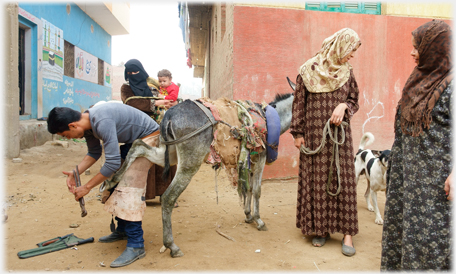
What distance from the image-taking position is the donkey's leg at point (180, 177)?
263 centimetres

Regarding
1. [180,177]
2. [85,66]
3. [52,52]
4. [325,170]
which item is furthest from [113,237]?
[85,66]

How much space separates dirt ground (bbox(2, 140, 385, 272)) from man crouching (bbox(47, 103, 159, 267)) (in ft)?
0.81

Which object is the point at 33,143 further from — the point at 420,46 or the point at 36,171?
the point at 420,46

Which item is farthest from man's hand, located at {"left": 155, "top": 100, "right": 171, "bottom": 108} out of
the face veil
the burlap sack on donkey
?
the burlap sack on donkey

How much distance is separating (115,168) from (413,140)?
2162mm

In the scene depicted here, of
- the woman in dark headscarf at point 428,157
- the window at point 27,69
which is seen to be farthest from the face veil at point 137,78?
the window at point 27,69

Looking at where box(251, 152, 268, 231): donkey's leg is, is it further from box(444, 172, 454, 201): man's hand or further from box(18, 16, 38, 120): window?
box(18, 16, 38, 120): window

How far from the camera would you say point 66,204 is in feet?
13.3

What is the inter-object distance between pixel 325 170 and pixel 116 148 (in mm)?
1975

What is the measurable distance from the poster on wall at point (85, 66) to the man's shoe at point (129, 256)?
11.5 m

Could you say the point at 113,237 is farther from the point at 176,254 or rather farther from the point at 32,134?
the point at 32,134

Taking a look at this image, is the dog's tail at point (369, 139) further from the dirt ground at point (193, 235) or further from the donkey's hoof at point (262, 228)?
the donkey's hoof at point (262, 228)

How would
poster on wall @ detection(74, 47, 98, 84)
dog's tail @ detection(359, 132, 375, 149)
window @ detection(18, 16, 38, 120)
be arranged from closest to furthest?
dog's tail @ detection(359, 132, 375, 149) → window @ detection(18, 16, 38, 120) → poster on wall @ detection(74, 47, 98, 84)

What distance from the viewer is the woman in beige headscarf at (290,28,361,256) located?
2.81 m
